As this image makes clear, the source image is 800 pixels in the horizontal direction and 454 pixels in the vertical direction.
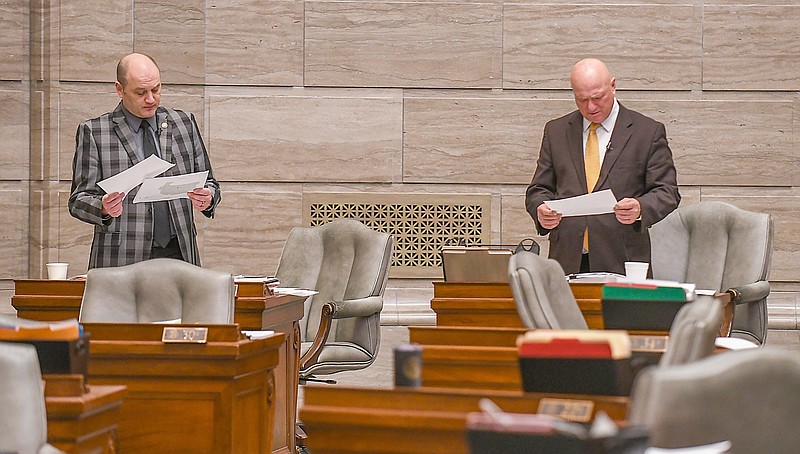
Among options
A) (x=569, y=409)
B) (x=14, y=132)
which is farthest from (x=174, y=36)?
(x=569, y=409)

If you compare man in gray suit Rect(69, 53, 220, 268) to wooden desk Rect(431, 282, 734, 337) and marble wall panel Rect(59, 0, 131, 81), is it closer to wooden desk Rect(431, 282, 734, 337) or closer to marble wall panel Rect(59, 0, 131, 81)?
wooden desk Rect(431, 282, 734, 337)

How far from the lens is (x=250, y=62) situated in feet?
23.5

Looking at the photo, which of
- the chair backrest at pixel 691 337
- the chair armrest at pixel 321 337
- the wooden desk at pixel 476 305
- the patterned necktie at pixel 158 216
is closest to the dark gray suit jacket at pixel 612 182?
the wooden desk at pixel 476 305

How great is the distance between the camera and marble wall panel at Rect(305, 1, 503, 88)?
715 centimetres

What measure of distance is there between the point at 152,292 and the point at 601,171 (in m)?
2.17

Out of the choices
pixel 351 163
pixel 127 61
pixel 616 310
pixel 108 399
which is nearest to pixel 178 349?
pixel 108 399

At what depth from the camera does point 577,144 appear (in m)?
5.18

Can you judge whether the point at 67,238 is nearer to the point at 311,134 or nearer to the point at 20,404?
the point at 311,134

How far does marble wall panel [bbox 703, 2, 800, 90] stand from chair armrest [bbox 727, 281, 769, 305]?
2296 mm

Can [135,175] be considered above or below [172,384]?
above

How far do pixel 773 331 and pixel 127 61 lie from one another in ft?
14.0

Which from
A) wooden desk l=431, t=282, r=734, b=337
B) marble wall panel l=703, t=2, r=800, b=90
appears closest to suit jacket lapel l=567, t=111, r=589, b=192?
wooden desk l=431, t=282, r=734, b=337

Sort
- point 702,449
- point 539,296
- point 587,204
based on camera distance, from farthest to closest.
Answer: point 587,204 < point 539,296 < point 702,449

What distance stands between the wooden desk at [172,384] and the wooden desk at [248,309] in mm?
1091
